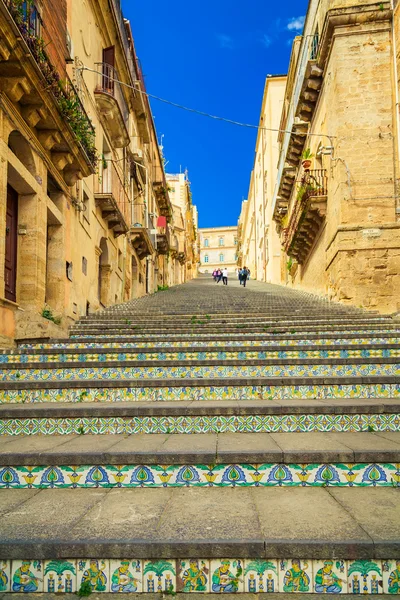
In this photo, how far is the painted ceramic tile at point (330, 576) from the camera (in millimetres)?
2191

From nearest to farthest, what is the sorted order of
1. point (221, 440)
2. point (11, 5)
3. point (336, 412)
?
point (221, 440) → point (336, 412) → point (11, 5)

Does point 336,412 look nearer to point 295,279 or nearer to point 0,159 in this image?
point 0,159

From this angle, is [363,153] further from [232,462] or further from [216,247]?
[216,247]

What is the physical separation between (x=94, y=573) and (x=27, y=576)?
351mm

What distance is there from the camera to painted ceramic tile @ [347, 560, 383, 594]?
217 cm

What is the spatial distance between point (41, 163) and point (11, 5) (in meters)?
2.60

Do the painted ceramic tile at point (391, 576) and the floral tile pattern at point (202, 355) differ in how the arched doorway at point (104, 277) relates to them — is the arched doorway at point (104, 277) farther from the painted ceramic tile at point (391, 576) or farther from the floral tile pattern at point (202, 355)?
the painted ceramic tile at point (391, 576)

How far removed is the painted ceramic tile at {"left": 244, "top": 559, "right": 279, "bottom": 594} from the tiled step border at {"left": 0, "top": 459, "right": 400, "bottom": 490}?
2.60ft

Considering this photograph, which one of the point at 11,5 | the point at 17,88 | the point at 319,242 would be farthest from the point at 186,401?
the point at 319,242

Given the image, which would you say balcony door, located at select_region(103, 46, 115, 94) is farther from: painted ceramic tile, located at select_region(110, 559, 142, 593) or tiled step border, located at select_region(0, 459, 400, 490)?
painted ceramic tile, located at select_region(110, 559, 142, 593)

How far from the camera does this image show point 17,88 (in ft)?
22.4

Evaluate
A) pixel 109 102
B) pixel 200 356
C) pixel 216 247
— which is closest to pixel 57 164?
pixel 200 356

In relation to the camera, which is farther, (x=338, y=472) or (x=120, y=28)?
(x=120, y=28)

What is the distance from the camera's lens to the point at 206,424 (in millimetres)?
3904
